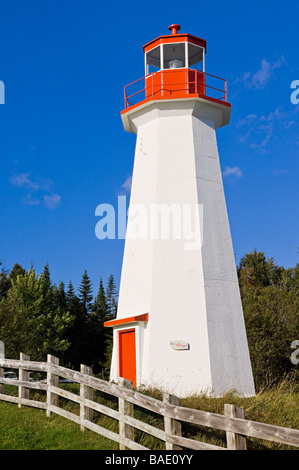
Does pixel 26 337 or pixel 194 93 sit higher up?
pixel 194 93

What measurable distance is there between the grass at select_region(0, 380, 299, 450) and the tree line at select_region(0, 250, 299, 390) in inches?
112

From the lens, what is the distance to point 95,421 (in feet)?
31.6

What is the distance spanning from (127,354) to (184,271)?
333 centimetres

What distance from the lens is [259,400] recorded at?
44.6ft

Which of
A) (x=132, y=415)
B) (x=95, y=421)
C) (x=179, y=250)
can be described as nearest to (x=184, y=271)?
(x=179, y=250)

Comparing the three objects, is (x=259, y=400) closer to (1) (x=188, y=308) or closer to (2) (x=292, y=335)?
(1) (x=188, y=308)

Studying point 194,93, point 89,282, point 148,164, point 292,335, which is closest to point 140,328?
point 148,164

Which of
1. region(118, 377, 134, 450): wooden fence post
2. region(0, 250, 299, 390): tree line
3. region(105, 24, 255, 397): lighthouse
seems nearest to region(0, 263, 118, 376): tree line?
region(0, 250, 299, 390): tree line

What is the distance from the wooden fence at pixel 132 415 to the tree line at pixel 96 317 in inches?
104

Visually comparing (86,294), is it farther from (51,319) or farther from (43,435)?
(43,435)

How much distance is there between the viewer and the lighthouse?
14.9m

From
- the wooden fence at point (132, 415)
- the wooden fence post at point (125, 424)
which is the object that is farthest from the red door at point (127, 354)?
the wooden fence post at point (125, 424)
